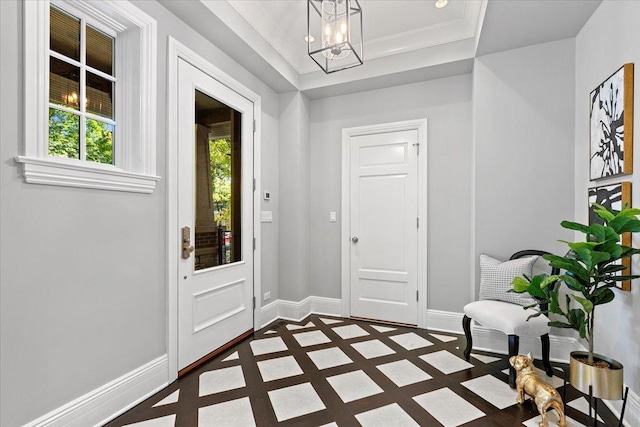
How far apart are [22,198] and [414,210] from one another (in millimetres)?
3132

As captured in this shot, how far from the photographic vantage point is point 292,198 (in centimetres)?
370

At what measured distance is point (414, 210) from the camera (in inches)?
135

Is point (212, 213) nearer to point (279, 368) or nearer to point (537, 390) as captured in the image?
point (279, 368)

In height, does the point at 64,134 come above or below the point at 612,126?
below

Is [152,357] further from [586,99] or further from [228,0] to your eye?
[586,99]

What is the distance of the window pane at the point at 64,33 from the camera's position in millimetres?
1705

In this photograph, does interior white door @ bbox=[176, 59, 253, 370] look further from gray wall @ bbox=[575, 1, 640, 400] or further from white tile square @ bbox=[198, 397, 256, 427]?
gray wall @ bbox=[575, 1, 640, 400]

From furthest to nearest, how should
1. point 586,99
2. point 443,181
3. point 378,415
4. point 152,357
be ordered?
point 443,181
point 586,99
point 152,357
point 378,415

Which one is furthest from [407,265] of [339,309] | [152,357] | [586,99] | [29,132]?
[29,132]

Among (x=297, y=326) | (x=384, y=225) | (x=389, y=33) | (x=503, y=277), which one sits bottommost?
(x=297, y=326)

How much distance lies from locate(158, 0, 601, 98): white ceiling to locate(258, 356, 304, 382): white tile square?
2722mm

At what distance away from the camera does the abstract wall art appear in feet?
5.91

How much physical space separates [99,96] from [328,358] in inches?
99.7

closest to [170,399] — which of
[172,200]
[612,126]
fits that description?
[172,200]
